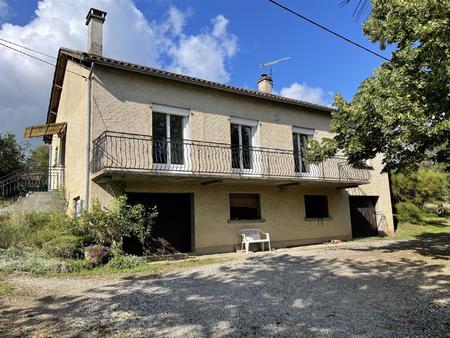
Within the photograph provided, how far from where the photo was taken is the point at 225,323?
5.21 m

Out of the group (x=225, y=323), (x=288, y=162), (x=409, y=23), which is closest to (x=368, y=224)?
(x=288, y=162)

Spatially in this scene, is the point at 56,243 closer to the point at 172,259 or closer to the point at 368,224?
the point at 172,259

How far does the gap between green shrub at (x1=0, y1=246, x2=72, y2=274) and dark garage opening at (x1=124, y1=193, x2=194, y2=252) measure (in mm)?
3822

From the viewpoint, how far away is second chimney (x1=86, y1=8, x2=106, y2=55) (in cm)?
1384

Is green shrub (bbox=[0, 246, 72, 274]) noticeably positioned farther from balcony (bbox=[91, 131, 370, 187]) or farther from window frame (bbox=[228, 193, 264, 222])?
window frame (bbox=[228, 193, 264, 222])

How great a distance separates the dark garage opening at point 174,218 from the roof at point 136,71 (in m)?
4.18

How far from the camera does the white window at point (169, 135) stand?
1305cm

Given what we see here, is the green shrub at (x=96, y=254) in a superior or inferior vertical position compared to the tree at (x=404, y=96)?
inferior

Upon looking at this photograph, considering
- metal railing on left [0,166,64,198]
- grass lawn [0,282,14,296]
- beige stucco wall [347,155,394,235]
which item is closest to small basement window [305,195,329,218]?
beige stucco wall [347,155,394,235]

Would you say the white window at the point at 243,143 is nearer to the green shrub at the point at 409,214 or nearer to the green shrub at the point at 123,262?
the green shrub at the point at 123,262

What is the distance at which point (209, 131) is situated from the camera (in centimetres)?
1423

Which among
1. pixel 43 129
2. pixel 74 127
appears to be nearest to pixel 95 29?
pixel 74 127

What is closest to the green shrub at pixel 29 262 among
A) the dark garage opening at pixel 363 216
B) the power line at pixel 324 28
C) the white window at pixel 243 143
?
the white window at pixel 243 143

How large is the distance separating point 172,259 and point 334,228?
8.60 meters
